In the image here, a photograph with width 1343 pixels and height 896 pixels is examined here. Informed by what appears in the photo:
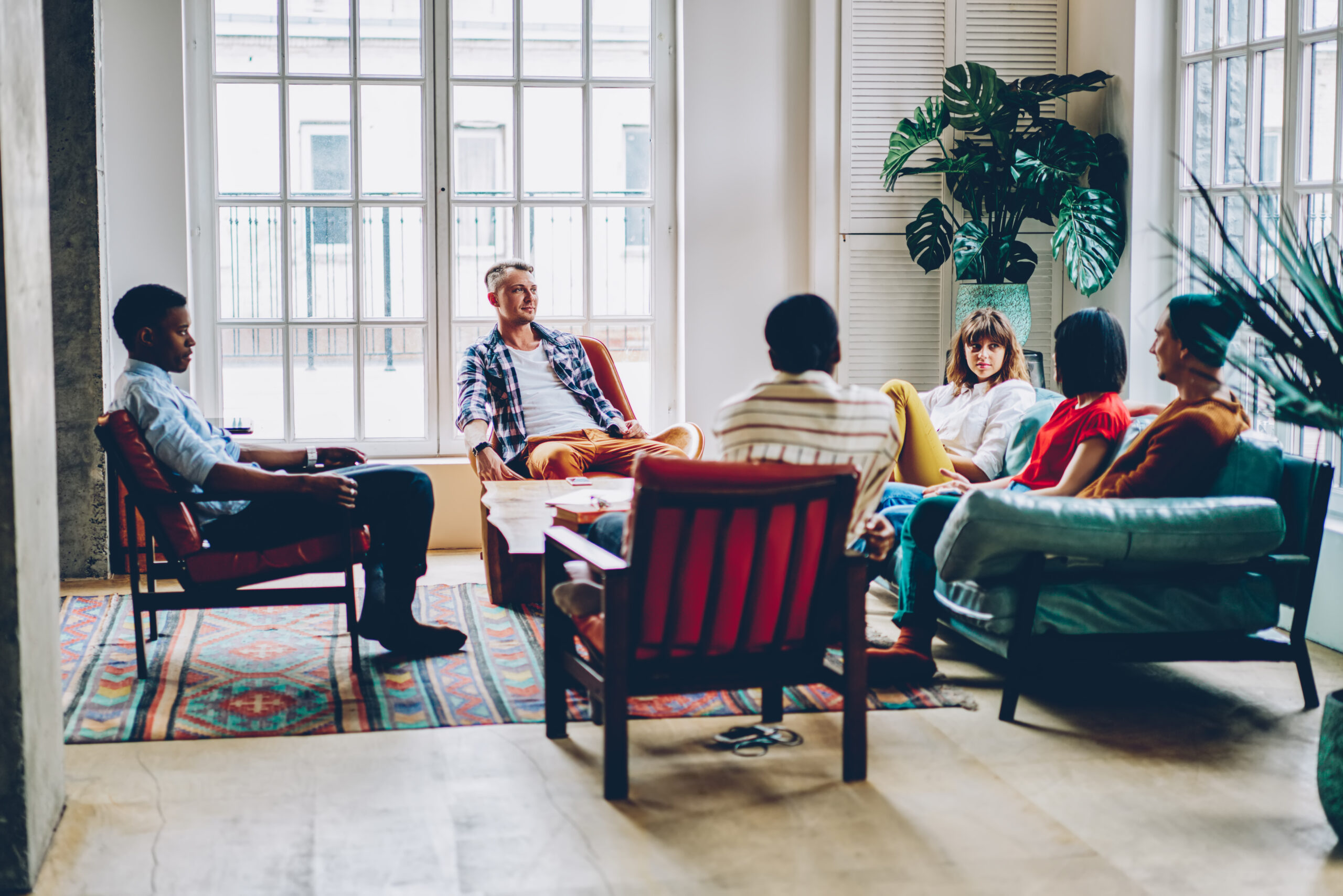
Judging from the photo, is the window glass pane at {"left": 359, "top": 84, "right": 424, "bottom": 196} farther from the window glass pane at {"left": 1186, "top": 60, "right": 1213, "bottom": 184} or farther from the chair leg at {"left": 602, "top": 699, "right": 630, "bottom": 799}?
the chair leg at {"left": 602, "top": 699, "right": 630, "bottom": 799}

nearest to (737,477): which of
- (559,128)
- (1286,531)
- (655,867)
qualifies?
(655,867)

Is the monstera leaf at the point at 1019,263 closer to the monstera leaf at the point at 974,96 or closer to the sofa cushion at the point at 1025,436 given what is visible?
the monstera leaf at the point at 974,96

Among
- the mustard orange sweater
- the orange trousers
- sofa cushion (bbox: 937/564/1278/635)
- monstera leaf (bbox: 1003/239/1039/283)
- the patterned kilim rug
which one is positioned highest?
monstera leaf (bbox: 1003/239/1039/283)

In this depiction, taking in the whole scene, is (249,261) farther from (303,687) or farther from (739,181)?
(303,687)

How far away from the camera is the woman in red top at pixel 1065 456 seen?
351cm

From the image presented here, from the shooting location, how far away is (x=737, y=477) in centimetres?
252

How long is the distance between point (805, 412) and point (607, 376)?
2729mm

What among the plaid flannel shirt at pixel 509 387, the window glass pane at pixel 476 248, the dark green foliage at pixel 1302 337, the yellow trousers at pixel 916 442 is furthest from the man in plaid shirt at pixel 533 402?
the dark green foliage at pixel 1302 337

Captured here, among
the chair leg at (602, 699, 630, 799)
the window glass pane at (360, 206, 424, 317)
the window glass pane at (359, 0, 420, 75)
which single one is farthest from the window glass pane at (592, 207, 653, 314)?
the chair leg at (602, 699, 630, 799)

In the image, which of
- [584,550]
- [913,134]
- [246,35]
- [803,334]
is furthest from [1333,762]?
[246,35]

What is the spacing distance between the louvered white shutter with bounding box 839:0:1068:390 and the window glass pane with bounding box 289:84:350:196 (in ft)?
7.24

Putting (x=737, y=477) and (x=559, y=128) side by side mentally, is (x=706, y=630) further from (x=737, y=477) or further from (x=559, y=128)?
(x=559, y=128)

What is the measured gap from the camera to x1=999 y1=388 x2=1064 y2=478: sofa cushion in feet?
13.9

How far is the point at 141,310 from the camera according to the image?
11.7ft
